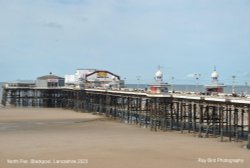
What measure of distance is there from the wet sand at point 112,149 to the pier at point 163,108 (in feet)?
9.54

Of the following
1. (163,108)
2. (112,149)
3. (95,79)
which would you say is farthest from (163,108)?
(95,79)

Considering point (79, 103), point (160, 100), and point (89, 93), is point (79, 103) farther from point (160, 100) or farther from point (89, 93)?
point (160, 100)

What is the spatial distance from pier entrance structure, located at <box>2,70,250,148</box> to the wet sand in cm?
301

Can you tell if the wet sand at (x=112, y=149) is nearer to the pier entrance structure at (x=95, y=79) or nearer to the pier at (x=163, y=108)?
the pier at (x=163, y=108)

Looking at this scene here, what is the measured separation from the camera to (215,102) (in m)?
49.5

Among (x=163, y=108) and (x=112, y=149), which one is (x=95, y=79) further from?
(x=112, y=149)

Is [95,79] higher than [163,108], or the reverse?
[95,79]

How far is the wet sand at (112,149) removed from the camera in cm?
3409

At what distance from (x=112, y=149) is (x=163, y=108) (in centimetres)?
2044

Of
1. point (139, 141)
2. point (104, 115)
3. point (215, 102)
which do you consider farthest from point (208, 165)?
point (104, 115)

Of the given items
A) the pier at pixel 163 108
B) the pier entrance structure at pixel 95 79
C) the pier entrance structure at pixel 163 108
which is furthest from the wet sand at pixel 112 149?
the pier entrance structure at pixel 95 79

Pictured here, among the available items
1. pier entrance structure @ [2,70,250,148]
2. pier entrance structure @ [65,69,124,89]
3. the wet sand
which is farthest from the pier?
pier entrance structure @ [65,69,124,89]

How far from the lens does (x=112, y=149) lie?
133 ft

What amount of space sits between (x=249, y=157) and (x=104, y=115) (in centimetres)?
4860
